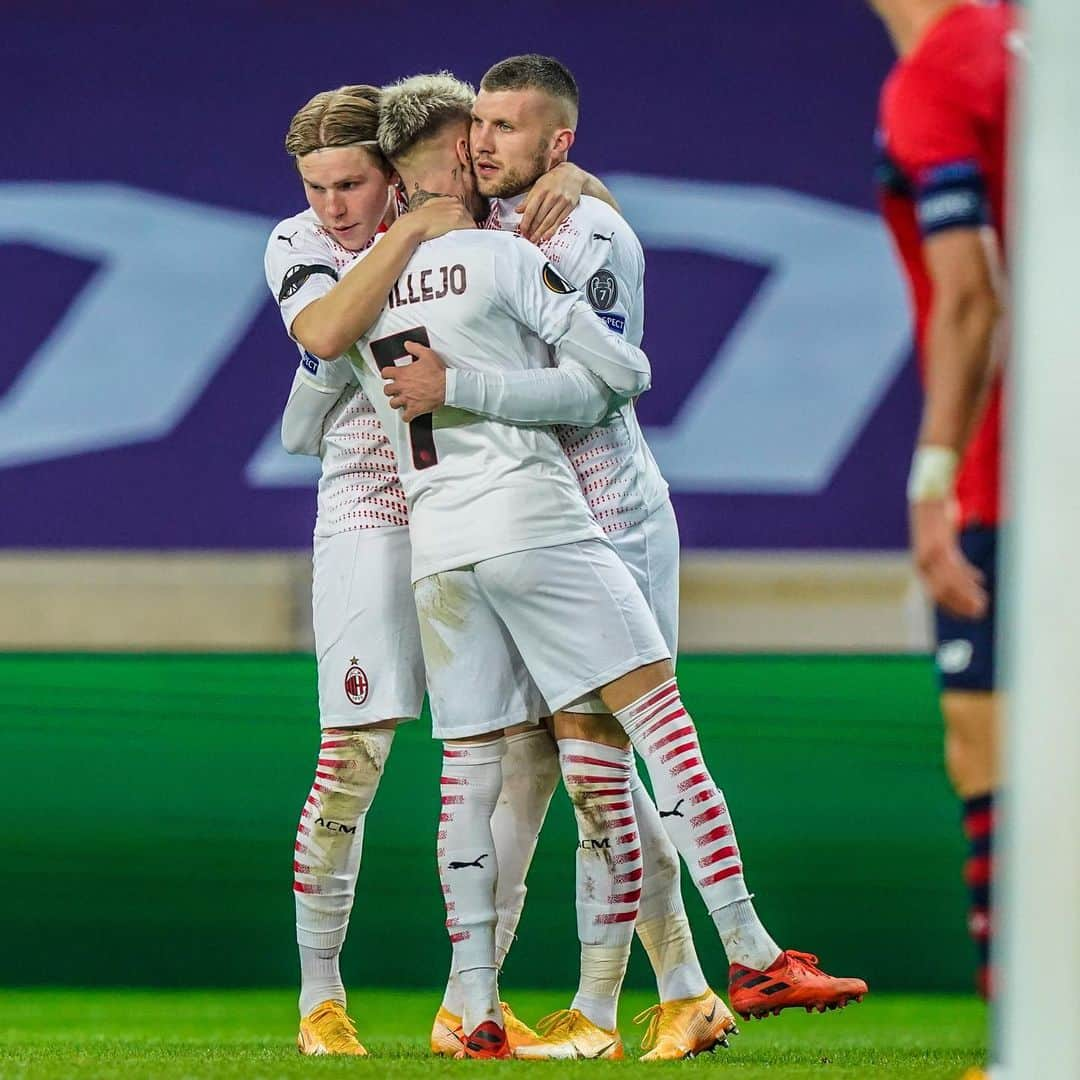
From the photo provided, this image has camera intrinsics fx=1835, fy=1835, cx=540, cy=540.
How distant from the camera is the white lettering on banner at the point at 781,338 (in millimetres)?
6555

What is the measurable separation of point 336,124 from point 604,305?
0.61m

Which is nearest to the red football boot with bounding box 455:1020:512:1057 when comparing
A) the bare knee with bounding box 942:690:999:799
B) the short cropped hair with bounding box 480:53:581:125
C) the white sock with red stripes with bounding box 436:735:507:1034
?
the white sock with red stripes with bounding box 436:735:507:1034

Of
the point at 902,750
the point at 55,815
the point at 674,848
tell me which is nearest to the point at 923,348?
the point at 674,848

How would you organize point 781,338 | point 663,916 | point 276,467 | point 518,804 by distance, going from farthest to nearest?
point 781,338, point 276,467, point 518,804, point 663,916

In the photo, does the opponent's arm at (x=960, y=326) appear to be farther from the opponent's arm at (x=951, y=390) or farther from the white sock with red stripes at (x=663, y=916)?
the white sock with red stripes at (x=663, y=916)

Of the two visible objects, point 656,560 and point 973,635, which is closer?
point 973,635

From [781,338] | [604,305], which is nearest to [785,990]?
[604,305]

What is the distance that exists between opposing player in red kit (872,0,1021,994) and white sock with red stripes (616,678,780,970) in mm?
817

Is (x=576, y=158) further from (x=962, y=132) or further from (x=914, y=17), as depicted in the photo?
(x=962, y=132)

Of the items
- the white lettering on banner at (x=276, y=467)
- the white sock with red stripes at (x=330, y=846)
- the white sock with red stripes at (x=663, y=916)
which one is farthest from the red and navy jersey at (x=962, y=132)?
the white lettering on banner at (x=276, y=467)

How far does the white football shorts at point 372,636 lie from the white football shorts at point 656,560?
0.43 meters

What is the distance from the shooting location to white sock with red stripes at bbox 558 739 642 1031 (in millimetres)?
3188

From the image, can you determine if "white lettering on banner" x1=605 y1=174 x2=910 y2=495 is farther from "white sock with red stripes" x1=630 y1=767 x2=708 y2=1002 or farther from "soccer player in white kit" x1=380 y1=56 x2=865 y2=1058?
"white sock with red stripes" x1=630 y1=767 x2=708 y2=1002

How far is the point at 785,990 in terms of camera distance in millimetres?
3035
